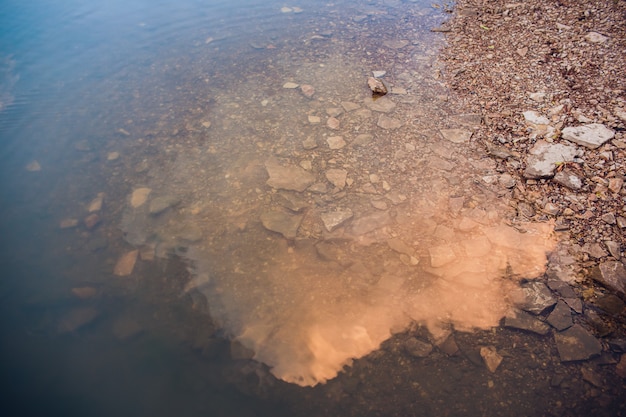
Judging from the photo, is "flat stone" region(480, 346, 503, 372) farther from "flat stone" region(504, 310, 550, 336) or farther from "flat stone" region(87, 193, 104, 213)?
"flat stone" region(87, 193, 104, 213)

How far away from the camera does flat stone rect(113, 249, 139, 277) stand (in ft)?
8.14

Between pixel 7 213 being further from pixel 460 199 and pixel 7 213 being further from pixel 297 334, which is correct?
pixel 460 199

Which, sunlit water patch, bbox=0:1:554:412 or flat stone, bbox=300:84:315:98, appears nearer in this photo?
sunlit water patch, bbox=0:1:554:412

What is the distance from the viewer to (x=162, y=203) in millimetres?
2863

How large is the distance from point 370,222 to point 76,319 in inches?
90.2

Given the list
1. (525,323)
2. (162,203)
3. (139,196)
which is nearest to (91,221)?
(139,196)

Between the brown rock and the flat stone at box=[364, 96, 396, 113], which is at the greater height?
the flat stone at box=[364, 96, 396, 113]

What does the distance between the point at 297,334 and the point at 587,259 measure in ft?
6.87

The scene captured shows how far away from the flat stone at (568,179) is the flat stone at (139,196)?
A: 3.55m

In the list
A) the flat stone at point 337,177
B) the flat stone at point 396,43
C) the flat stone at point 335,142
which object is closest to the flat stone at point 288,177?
the flat stone at point 337,177

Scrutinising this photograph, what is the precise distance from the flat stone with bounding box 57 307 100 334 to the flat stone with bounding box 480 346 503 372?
262cm

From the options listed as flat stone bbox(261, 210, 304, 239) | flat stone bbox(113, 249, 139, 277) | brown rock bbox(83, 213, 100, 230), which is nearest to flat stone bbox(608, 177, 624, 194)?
flat stone bbox(261, 210, 304, 239)

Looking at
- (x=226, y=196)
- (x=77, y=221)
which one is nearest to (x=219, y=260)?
(x=226, y=196)

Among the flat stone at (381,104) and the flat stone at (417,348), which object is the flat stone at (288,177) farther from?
the flat stone at (417,348)
